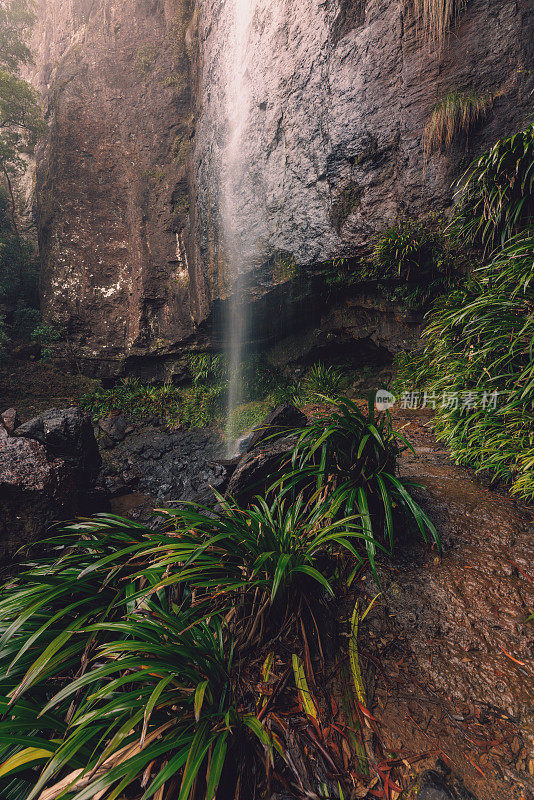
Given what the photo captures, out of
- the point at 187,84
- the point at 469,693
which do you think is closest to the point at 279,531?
the point at 469,693

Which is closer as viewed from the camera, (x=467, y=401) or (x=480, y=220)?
(x=467, y=401)

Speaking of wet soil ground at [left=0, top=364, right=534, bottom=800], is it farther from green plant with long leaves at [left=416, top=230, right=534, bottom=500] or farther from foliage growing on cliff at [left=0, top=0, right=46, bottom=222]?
foliage growing on cliff at [left=0, top=0, right=46, bottom=222]

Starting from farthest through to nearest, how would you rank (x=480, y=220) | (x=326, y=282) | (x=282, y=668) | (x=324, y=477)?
(x=326, y=282) < (x=480, y=220) < (x=324, y=477) < (x=282, y=668)

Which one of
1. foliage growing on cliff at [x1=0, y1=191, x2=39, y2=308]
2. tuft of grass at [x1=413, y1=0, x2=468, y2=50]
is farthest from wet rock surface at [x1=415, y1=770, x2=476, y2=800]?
foliage growing on cliff at [x1=0, y1=191, x2=39, y2=308]

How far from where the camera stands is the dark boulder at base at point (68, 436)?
443 cm

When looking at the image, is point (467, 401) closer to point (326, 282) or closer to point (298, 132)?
point (326, 282)

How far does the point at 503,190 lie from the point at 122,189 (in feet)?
29.0

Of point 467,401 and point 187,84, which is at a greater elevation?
point 187,84

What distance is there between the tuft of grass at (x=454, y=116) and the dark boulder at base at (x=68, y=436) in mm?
6445

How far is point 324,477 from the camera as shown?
6.52 feet

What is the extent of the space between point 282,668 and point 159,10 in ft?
44.1

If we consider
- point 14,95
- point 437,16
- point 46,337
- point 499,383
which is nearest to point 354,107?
point 437,16

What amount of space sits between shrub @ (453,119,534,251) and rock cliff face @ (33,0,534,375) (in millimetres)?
943

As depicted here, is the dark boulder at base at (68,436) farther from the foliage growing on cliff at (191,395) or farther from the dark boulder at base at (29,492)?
the foliage growing on cliff at (191,395)
